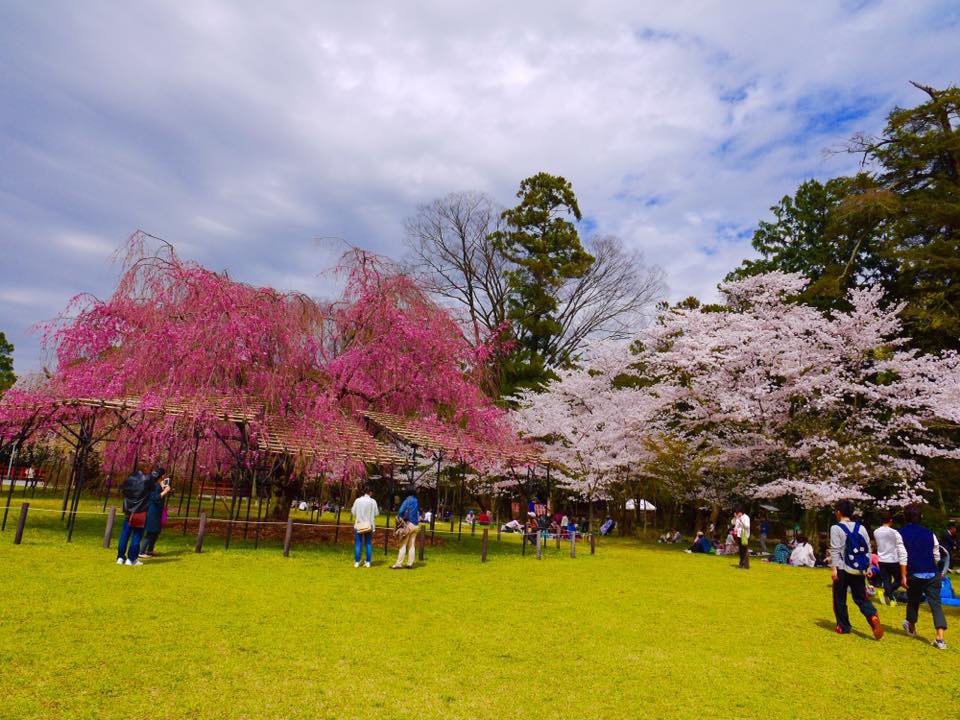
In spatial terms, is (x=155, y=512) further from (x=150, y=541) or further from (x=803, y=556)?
(x=803, y=556)

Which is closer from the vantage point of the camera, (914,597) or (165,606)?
(165,606)

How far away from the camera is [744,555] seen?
1683 cm

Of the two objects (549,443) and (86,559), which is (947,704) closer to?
(86,559)

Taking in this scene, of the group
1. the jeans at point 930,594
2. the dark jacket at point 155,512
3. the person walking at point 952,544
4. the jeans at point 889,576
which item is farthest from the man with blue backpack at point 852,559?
the person walking at point 952,544

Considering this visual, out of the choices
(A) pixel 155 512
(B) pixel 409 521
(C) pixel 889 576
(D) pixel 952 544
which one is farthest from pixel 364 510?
(D) pixel 952 544

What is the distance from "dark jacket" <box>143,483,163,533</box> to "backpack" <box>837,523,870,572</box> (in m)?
10.7

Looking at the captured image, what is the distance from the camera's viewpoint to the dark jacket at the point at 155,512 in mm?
10861

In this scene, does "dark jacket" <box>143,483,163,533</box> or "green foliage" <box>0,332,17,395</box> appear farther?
"green foliage" <box>0,332,17,395</box>

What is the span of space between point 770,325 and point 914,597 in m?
15.3

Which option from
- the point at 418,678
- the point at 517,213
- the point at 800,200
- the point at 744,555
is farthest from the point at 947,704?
the point at 517,213

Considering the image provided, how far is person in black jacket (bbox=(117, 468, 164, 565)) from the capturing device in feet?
34.1

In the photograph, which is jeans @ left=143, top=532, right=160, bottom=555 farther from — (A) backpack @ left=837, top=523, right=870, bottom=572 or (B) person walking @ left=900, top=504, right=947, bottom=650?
(B) person walking @ left=900, top=504, right=947, bottom=650

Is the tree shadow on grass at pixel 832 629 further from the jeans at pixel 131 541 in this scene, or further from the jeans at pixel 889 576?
the jeans at pixel 131 541

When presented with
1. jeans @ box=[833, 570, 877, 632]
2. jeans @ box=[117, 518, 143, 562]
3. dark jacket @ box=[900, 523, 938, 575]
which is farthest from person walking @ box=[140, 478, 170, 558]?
dark jacket @ box=[900, 523, 938, 575]
